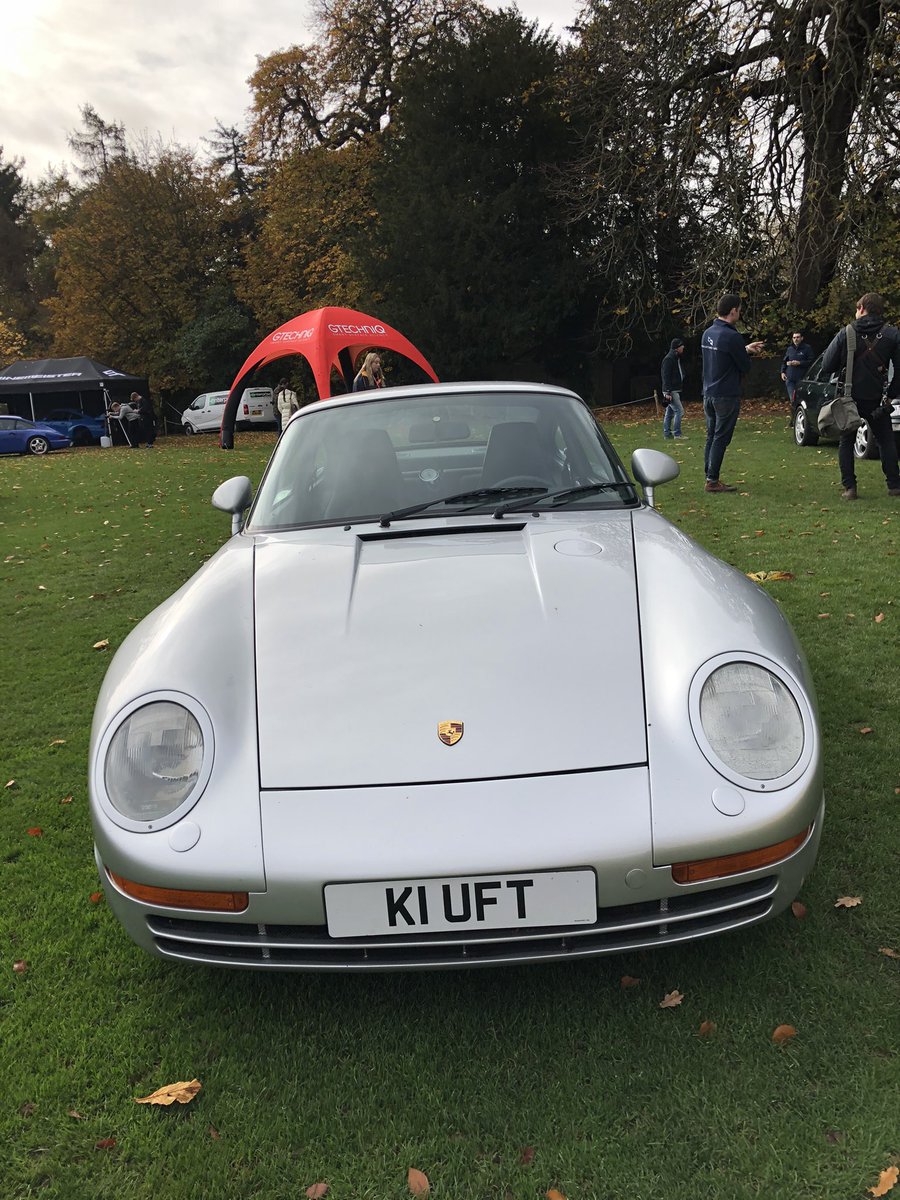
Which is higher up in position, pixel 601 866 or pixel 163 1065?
pixel 601 866

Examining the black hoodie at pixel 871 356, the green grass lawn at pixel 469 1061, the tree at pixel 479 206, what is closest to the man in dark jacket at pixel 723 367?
the black hoodie at pixel 871 356

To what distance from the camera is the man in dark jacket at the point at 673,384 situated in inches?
567

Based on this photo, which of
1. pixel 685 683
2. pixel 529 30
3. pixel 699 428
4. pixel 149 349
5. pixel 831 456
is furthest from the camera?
pixel 149 349

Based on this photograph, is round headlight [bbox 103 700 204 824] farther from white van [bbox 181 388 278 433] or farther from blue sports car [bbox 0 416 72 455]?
white van [bbox 181 388 278 433]

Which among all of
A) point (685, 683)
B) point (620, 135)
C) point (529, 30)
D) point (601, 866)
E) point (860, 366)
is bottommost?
point (601, 866)

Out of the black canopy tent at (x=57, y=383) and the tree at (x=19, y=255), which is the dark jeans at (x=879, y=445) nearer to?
the black canopy tent at (x=57, y=383)

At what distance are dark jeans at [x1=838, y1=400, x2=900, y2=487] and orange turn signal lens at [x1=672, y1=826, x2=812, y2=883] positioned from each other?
682 cm

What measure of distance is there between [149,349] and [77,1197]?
3744 cm

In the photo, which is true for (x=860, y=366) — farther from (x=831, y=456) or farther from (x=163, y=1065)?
(x=163, y=1065)

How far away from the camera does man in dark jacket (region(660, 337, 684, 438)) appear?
14406 mm

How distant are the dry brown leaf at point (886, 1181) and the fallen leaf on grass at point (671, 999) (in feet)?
1.83

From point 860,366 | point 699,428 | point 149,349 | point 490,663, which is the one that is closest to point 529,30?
point 699,428

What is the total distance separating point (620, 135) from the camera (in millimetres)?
18781

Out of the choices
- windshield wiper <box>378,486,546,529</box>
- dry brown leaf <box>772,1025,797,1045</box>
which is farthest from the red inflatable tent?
dry brown leaf <box>772,1025,797,1045</box>
